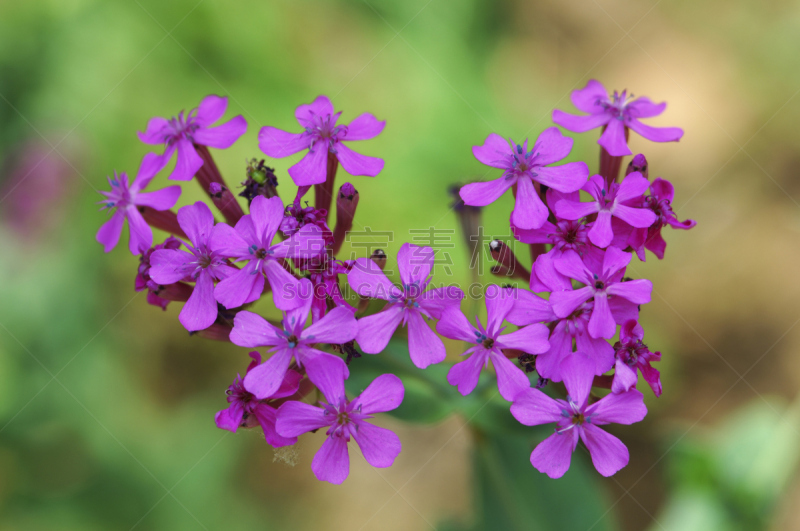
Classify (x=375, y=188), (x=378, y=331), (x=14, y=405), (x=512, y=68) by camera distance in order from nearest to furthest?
(x=378, y=331)
(x=14, y=405)
(x=375, y=188)
(x=512, y=68)

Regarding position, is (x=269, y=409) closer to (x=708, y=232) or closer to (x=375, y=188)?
(x=375, y=188)

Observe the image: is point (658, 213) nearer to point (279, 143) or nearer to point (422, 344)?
point (422, 344)

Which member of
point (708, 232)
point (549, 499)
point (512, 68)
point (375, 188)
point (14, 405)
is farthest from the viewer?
point (512, 68)

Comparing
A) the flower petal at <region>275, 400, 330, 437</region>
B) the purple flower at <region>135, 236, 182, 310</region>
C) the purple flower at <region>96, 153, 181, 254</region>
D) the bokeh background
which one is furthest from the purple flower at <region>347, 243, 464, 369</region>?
the bokeh background

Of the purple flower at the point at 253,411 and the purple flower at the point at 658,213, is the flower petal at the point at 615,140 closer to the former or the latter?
the purple flower at the point at 658,213

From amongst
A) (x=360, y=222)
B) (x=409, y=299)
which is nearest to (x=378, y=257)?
(x=409, y=299)

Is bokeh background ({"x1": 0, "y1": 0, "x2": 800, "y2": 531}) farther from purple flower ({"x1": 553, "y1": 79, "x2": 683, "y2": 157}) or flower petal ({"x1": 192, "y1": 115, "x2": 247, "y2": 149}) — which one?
purple flower ({"x1": 553, "y1": 79, "x2": 683, "y2": 157})

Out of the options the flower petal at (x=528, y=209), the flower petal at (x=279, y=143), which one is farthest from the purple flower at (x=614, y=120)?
the flower petal at (x=279, y=143)

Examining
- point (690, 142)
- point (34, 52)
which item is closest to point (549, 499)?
point (690, 142)
